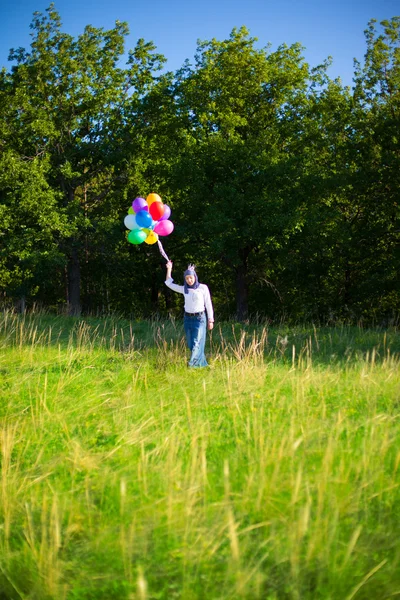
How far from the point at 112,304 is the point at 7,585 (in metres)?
28.0

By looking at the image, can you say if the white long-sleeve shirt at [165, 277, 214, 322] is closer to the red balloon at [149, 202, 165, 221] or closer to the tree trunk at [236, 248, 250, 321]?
the red balloon at [149, 202, 165, 221]

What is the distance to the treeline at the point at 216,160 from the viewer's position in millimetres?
19812

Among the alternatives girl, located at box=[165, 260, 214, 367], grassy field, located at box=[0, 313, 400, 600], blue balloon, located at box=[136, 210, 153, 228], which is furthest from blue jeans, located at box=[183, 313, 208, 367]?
grassy field, located at box=[0, 313, 400, 600]

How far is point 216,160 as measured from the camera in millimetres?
20125

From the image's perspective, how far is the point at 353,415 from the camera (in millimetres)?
5238

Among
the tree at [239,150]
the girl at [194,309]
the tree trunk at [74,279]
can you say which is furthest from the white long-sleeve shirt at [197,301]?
the tree trunk at [74,279]

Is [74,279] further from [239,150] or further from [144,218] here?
[144,218]

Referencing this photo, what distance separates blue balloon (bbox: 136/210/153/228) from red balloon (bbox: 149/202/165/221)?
0.10 meters

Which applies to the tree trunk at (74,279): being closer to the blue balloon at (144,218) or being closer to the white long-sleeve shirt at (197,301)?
the blue balloon at (144,218)

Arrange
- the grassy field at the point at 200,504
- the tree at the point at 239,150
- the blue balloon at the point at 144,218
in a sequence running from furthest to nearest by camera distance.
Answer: the tree at the point at 239,150 → the blue balloon at the point at 144,218 → the grassy field at the point at 200,504

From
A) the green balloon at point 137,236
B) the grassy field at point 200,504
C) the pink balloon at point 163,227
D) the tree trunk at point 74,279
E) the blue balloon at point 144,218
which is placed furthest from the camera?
the tree trunk at point 74,279

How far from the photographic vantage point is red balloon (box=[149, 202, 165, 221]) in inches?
385

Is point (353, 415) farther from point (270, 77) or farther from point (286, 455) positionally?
point (270, 77)

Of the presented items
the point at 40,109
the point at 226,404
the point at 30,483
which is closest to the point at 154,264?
the point at 40,109
